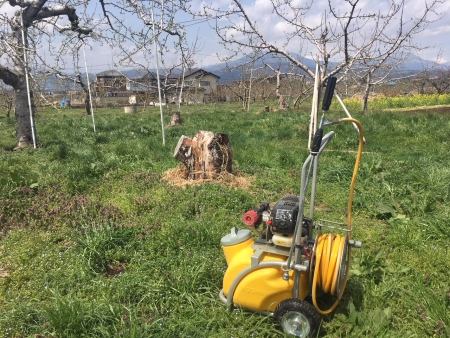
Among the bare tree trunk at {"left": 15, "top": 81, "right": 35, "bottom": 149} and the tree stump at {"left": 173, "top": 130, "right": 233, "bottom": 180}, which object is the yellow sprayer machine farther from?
the bare tree trunk at {"left": 15, "top": 81, "right": 35, "bottom": 149}

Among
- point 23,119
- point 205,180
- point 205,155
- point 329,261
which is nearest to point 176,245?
point 329,261

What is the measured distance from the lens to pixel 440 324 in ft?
8.41

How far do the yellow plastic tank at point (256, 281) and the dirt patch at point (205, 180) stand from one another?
10.2 ft

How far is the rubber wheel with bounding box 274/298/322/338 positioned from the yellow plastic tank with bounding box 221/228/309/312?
10cm

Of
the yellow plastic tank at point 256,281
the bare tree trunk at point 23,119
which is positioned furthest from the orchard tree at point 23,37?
the yellow plastic tank at point 256,281

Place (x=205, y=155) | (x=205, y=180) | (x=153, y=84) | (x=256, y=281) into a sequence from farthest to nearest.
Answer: (x=153, y=84) → (x=205, y=155) → (x=205, y=180) → (x=256, y=281)

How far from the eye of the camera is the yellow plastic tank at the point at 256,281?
2.65 metres

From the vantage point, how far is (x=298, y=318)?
259 cm

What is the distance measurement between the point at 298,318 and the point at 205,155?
4.10 metres

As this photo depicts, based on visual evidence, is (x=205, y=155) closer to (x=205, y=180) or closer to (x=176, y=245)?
Answer: (x=205, y=180)

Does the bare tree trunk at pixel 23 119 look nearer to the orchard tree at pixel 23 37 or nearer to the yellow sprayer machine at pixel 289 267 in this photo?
the orchard tree at pixel 23 37

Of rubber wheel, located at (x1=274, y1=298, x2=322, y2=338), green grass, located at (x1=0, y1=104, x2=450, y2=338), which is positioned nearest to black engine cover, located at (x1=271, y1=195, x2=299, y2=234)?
rubber wheel, located at (x1=274, y1=298, x2=322, y2=338)

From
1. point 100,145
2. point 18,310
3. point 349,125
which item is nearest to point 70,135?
point 100,145

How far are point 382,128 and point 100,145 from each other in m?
8.34
